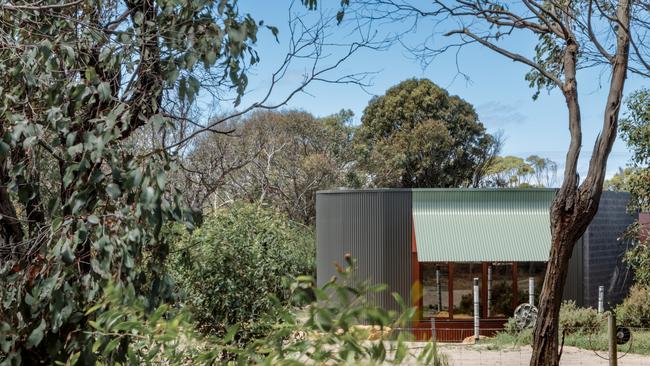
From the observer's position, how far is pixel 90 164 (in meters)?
3.34

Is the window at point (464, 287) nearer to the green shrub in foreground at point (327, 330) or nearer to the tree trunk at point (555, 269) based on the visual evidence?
the tree trunk at point (555, 269)

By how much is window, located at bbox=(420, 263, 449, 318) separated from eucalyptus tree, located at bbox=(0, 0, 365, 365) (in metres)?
14.1

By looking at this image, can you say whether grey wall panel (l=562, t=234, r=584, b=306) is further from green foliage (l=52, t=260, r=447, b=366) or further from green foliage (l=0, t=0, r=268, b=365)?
green foliage (l=52, t=260, r=447, b=366)

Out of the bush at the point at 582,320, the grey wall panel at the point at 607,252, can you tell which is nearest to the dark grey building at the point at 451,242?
the grey wall panel at the point at 607,252

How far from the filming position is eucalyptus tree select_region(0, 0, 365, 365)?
10.3 feet

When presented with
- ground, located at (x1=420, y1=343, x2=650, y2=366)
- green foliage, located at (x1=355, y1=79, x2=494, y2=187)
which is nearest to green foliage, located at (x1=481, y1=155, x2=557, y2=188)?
green foliage, located at (x1=355, y1=79, x2=494, y2=187)

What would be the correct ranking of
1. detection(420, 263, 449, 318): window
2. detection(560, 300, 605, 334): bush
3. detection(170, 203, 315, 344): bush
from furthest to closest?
detection(420, 263, 449, 318): window
detection(560, 300, 605, 334): bush
detection(170, 203, 315, 344): bush

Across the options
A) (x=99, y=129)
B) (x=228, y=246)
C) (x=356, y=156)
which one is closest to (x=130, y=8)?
(x=99, y=129)

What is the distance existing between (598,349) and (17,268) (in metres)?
12.1

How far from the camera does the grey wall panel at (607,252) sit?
18500 mm

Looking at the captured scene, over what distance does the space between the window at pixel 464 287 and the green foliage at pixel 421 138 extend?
1465 cm

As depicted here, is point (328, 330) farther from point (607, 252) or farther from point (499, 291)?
point (607, 252)

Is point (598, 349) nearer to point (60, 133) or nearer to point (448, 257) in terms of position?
point (448, 257)

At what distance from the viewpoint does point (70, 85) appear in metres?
3.49
